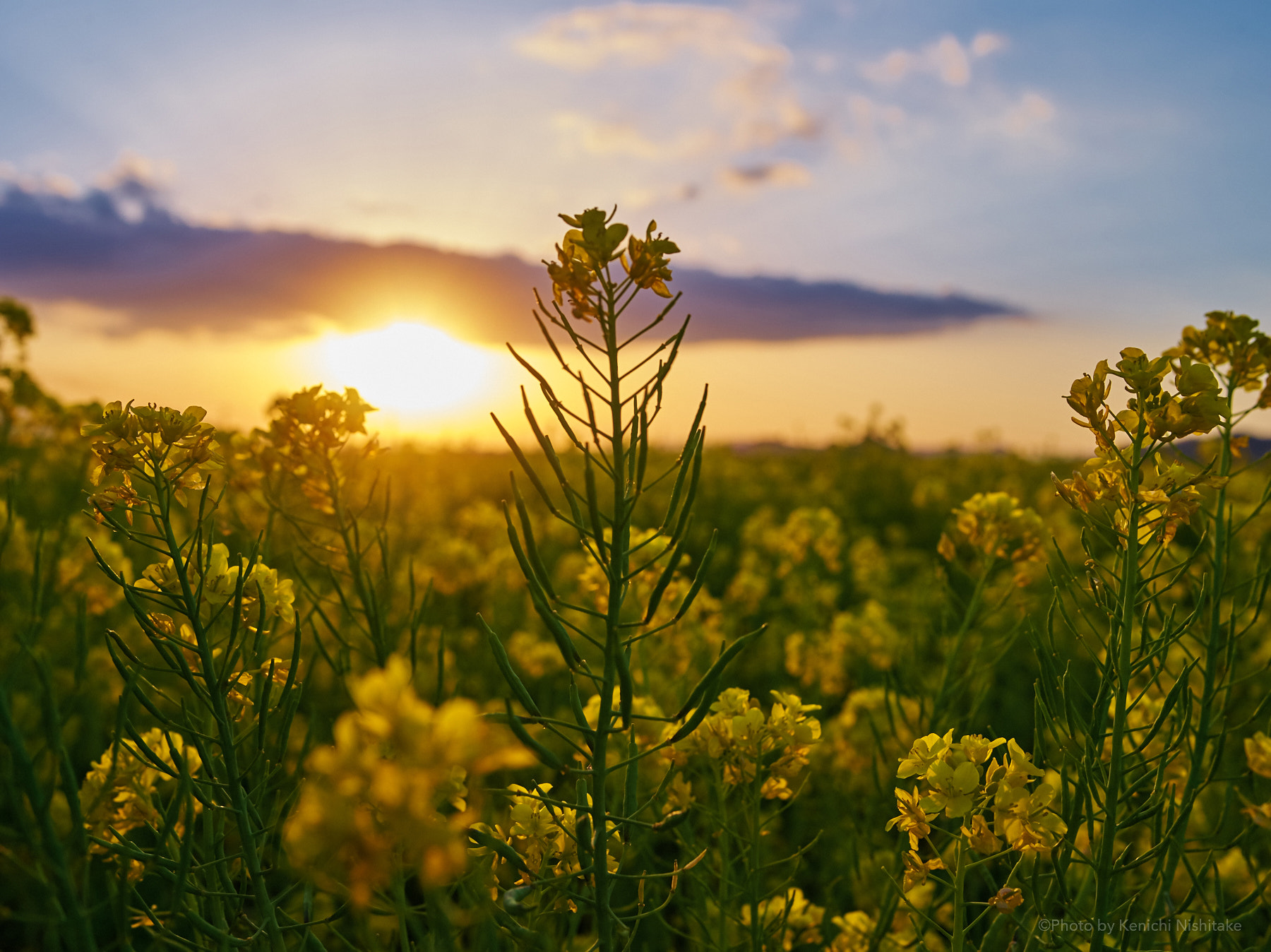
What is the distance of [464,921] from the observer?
1.20 metres

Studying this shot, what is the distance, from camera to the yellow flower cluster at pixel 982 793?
152 cm

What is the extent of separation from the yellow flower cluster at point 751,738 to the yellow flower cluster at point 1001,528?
1091 millimetres

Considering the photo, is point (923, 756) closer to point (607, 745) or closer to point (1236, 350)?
point (607, 745)

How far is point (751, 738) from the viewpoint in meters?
1.82

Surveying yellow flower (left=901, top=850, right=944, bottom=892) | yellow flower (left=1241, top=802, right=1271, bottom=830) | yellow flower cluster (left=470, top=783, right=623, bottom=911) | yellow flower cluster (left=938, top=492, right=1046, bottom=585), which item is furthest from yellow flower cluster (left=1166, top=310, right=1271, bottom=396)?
yellow flower cluster (left=470, top=783, right=623, bottom=911)

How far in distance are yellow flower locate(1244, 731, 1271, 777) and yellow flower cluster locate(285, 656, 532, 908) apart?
196 centimetres

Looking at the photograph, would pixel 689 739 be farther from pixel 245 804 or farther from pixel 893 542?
pixel 893 542

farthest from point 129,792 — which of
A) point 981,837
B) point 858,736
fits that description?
point 858,736

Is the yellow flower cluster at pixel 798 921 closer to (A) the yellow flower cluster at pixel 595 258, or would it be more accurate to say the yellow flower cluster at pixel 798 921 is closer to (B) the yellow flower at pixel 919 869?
(B) the yellow flower at pixel 919 869

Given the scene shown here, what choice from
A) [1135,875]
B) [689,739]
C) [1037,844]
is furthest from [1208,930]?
[689,739]

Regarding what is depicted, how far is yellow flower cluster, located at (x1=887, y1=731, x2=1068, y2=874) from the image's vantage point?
1523mm

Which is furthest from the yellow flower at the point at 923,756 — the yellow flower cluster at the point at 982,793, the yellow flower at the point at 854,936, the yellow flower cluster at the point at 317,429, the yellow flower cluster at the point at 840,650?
the yellow flower cluster at the point at 840,650

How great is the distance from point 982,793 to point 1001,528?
137cm

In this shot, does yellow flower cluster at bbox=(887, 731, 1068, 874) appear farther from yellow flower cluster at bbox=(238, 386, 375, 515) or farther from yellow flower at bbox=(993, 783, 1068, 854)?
yellow flower cluster at bbox=(238, 386, 375, 515)
